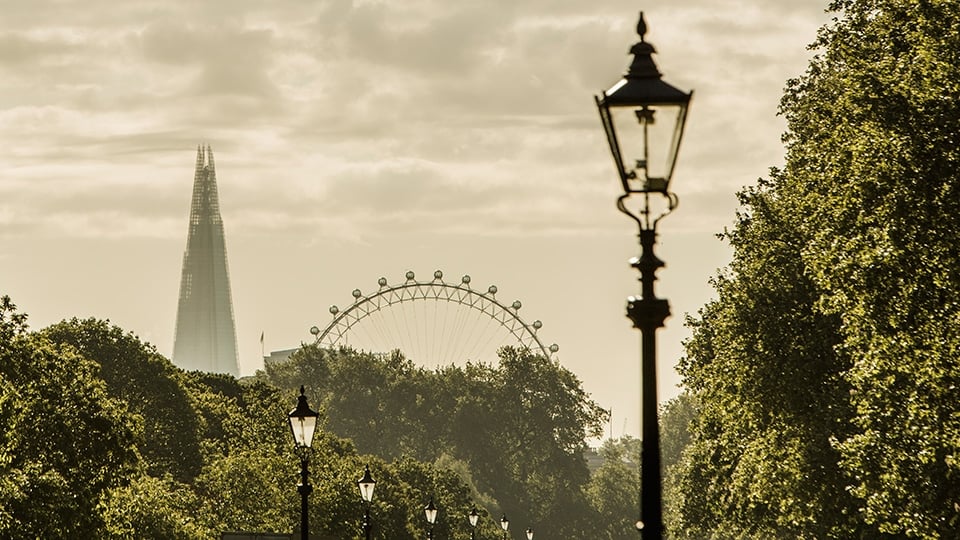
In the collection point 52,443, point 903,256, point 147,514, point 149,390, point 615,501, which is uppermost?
point 615,501

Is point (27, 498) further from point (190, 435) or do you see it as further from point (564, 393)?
point (564, 393)

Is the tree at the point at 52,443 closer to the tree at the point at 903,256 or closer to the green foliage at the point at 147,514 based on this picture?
the green foliage at the point at 147,514

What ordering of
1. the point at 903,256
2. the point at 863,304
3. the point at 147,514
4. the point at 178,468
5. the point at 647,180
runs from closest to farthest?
Answer: the point at 647,180, the point at 903,256, the point at 863,304, the point at 147,514, the point at 178,468

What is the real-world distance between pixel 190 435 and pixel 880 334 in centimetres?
5853

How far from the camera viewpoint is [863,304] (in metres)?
35.8

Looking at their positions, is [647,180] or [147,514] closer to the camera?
[647,180]

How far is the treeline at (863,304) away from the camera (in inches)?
1355

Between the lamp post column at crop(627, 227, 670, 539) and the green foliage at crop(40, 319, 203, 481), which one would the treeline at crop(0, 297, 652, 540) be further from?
the lamp post column at crop(627, 227, 670, 539)

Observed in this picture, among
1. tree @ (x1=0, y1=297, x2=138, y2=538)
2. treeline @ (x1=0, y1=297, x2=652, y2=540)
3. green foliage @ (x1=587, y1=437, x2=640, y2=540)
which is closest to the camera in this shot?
tree @ (x1=0, y1=297, x2=138, y2=538)

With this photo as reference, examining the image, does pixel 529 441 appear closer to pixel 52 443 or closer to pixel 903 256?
pixel 52 443

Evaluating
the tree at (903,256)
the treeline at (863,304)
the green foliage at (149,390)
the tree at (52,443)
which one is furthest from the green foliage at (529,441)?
the tree at (903,256)

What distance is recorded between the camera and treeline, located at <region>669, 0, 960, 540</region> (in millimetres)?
34406

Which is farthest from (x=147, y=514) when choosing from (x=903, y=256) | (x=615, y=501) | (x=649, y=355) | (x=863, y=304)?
(x=615, y=501)

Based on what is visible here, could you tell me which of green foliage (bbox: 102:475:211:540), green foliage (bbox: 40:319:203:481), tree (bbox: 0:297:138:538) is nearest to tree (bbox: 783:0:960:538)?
tree (bbox: 0:297:138:538)
